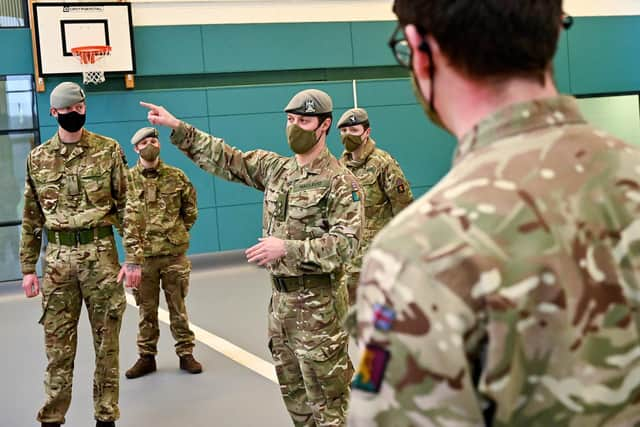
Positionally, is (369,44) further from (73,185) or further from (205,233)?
(73,185)

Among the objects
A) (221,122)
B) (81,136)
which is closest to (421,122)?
(221,122)

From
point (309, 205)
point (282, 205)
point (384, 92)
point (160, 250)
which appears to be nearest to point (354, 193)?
point (309, 205)

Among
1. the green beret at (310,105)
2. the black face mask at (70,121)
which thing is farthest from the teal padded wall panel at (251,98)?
the green beret at (310,105)

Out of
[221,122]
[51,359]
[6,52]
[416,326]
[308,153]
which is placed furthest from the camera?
[221,122]

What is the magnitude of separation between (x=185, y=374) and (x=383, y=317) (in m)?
5.15

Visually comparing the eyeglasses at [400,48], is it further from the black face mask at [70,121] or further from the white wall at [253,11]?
the white wall at [253,11]

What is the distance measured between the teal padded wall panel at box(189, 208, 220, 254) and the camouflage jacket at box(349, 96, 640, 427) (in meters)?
10.1

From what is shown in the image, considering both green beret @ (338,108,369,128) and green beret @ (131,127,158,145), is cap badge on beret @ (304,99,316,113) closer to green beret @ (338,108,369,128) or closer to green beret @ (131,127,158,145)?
green beret @ (131,127,158,145)

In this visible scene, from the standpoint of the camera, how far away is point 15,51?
10250 millimetres

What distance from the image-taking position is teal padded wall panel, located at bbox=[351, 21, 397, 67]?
39.9 feet

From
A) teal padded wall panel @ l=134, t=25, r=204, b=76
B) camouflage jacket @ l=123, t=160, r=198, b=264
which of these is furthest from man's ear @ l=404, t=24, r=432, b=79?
teal padded wall panel @ l=134, t=25, r=204, b=76

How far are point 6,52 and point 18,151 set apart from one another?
48.8 inches

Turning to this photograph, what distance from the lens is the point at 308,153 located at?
12.5 ft

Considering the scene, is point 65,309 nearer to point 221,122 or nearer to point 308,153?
point 308,153
